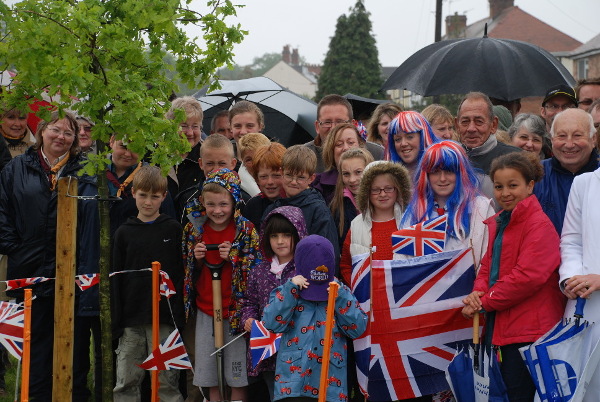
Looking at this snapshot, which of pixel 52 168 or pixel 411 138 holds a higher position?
pixel 411 138

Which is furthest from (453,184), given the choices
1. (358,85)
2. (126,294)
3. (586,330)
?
(358,85)

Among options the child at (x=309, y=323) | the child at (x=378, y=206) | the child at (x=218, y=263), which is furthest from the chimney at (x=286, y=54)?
the child at (x=309, y=323)

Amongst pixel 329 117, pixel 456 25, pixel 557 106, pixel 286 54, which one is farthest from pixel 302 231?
pixel 286 54

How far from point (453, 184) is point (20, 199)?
3.51 meters

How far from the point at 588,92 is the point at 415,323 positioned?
3482 mm

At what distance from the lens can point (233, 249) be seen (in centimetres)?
600

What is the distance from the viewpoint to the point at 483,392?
5000 millimetres

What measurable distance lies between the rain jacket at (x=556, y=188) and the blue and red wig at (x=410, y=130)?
951mm

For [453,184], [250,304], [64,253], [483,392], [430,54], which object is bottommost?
[483,392]

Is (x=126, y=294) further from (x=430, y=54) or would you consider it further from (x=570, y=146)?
(x=430, y=54)

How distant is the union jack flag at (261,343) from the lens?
5.34 m

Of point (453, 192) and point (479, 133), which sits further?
point (479, 133)

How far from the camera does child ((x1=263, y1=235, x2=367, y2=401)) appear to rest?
17.4ft

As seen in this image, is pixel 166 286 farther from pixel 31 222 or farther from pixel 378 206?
pixel 378 206
